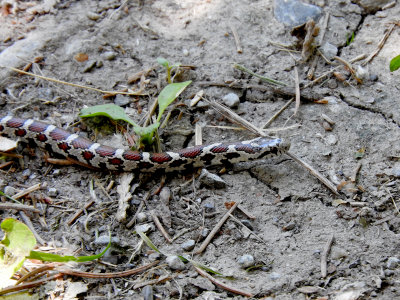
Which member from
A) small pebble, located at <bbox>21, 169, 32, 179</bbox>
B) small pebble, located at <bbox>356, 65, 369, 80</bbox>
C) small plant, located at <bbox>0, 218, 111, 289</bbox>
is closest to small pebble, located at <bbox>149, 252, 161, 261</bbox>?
small plant, located at <bbox>0, 218, 111, 289</bbox>

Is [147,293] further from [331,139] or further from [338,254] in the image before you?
[331,139]

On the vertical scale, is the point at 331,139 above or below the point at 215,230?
above

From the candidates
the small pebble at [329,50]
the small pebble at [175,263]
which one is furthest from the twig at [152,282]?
the small pebble at [329,50]

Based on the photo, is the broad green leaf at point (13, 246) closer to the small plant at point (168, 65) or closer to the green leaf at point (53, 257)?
the green leaf at point (53, 257)

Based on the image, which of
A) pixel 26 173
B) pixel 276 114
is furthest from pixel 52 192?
pixel 276 114

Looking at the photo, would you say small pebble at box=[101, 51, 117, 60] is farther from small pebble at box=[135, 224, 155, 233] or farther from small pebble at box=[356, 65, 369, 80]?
small pebble at box=[356, 65, 369, 80]
